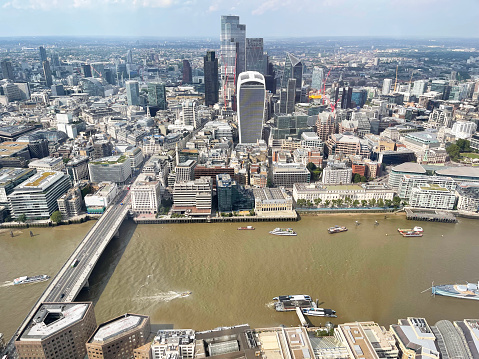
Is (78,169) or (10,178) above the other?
(10,178)

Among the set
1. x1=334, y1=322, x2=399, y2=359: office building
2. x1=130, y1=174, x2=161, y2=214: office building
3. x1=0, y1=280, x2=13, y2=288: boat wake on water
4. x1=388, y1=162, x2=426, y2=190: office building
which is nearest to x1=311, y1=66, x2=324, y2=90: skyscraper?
x1=388, y1=162, x2=426, y2=190: office building

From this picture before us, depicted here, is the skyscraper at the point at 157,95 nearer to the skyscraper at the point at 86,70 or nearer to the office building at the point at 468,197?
the skyscraper at the point at 86,70

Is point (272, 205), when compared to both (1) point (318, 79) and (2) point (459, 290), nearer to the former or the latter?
(2) point (459, 290)

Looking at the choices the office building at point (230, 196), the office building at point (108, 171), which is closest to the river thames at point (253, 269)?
the office building at point (230, 196)

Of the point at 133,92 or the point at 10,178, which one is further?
the point at 133,92

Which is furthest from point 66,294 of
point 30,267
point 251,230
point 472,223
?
point 472,223

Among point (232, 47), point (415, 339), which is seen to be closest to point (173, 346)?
point (415, 339)

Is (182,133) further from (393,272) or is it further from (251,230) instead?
(393,272)
